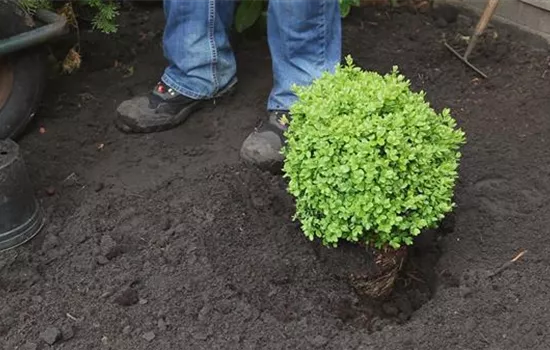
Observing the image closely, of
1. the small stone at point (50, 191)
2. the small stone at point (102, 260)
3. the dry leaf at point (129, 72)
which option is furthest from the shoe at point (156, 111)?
the small stone at point (102, 260)

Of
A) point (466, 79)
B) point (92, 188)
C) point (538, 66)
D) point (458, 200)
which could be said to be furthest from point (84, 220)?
point (538, 66)

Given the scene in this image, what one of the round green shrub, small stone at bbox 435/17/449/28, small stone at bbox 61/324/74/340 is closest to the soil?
small stone at bbox 61/324/74/340

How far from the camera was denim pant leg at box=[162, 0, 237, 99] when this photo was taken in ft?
10.0

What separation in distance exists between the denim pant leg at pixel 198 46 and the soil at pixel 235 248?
126mm

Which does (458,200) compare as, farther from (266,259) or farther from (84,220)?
(84,220)

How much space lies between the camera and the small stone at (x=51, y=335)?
2.24 metres

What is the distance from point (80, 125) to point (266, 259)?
1.11 meters

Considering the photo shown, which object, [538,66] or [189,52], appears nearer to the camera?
[189,52]

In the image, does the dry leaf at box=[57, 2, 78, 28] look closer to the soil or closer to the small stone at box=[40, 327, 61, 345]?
the soil

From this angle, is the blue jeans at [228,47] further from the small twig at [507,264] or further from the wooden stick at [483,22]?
the small twig at [507,264]

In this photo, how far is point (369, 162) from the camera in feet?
6.82

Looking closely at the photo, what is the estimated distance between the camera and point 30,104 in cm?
303

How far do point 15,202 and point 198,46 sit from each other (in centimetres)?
98

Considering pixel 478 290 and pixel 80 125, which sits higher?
pixel 478 290
